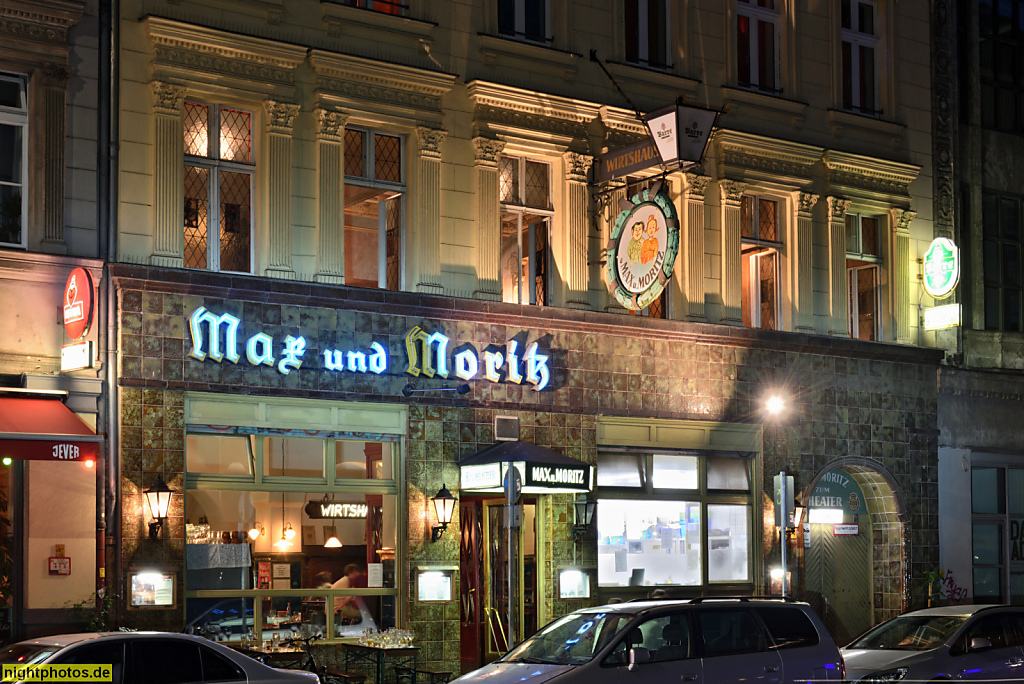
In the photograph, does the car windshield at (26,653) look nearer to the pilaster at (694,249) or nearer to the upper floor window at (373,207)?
the upper floor window at (373,207)

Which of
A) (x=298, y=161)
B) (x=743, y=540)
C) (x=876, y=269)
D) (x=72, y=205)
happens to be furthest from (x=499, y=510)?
(x=876, y=269)

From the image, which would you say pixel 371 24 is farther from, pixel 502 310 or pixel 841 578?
pixel 841 578

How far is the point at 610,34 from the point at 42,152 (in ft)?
33.7

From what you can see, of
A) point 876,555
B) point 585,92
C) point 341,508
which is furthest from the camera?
point 876,555

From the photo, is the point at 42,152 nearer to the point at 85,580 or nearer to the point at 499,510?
the point at 85,580

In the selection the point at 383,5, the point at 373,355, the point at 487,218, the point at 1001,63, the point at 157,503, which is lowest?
the point at 157,503

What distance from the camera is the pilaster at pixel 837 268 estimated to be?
2516cm

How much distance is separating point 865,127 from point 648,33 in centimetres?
546

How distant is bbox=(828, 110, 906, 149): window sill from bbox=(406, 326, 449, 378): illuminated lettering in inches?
405

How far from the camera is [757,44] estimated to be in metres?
25.1

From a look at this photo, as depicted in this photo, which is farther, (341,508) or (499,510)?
(499,510)

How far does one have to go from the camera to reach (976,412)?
2717 centimetres

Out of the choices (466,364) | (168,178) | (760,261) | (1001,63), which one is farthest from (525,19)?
(1001,63)

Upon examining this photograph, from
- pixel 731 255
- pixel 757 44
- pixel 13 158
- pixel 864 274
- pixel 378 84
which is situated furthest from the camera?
pixel 864 274
